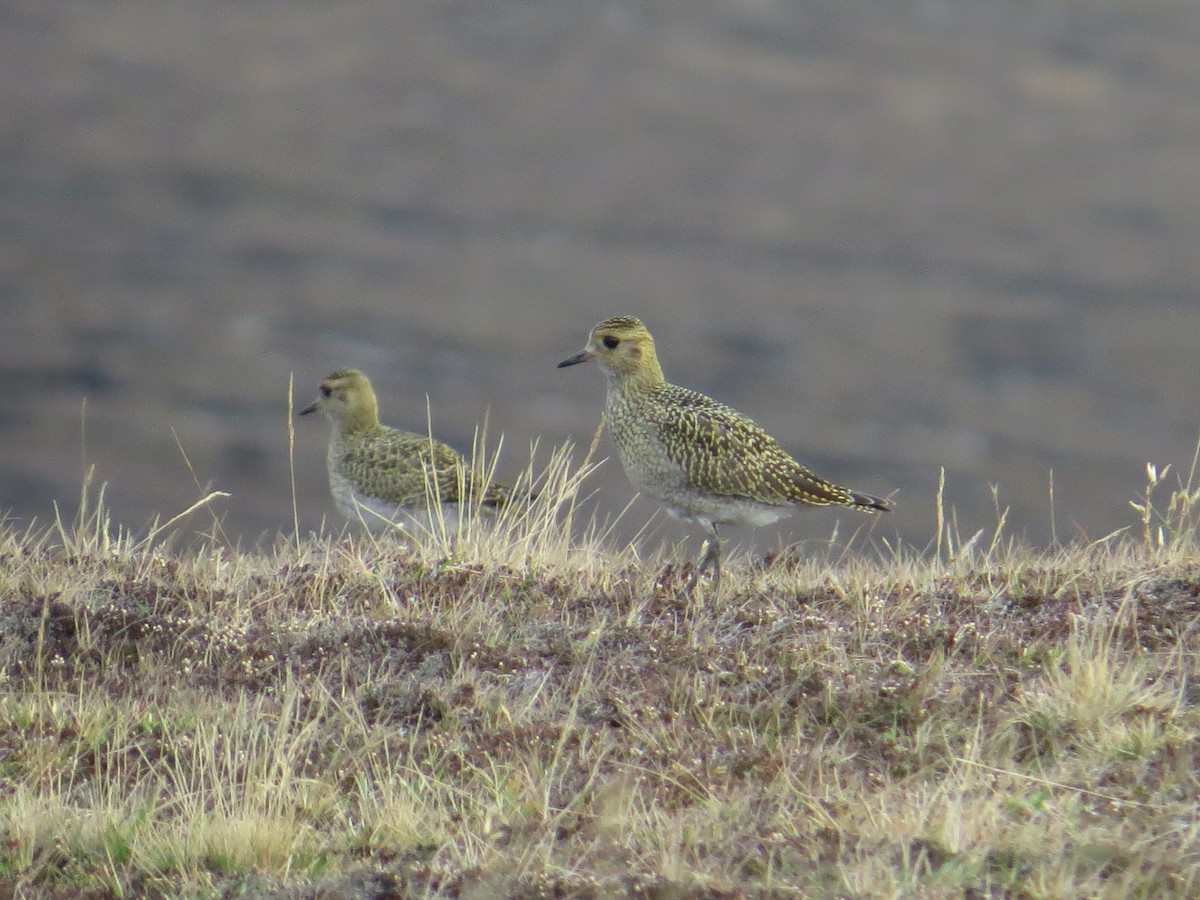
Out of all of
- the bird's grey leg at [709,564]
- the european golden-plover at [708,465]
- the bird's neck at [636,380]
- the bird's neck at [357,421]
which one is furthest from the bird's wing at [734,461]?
the bird's neck at [357,421]

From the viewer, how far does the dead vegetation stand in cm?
582

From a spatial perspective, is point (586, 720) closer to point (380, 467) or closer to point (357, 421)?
point (380, 467)

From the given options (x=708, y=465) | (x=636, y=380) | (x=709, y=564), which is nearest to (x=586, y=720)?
(x=709, y=564)

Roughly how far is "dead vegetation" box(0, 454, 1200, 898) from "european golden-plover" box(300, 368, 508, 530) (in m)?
2.90

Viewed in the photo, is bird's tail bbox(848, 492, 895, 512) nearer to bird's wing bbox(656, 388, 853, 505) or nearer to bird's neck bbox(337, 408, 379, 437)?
bird's wing bbox(656, 388, 853, 505)

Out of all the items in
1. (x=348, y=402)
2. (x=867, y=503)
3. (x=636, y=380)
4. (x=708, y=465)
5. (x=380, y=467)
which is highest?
(x=636, y=380)

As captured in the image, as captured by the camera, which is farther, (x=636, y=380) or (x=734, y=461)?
(x=636, y=380)

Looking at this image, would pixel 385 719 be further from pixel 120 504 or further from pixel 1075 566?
pixel 120 504

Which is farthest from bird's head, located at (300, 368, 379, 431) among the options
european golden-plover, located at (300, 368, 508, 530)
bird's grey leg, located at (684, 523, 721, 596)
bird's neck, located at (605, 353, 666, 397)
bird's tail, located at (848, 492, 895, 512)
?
bird's grey leg, located at (684, 523, 721, 596)

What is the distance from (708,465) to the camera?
405 inches

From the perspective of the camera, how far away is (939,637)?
762 cm

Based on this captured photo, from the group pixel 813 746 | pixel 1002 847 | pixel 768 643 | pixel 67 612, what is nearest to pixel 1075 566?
pixel 768 643

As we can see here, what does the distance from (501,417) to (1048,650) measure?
39865 mm

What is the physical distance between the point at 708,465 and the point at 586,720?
343 cm
